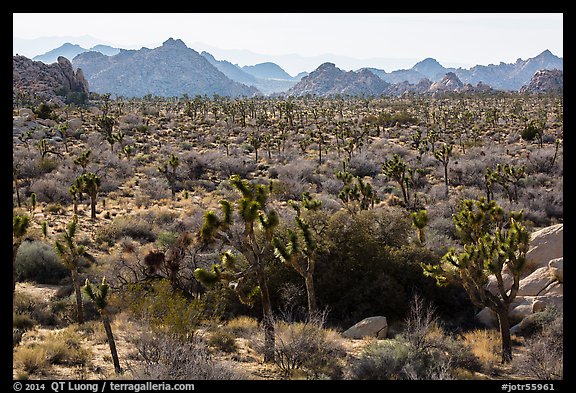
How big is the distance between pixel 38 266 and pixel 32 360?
8.66 metres

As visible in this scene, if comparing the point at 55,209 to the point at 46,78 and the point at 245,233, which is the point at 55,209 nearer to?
the point at 245,233

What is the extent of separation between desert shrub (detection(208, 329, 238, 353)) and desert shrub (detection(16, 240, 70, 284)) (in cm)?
898

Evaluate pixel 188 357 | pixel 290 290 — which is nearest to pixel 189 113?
pixel 290 290

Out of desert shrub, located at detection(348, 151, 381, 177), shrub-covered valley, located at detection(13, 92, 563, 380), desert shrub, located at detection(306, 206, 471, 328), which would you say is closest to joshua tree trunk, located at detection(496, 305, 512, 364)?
shrub-covered valley, located at detection(13, 92, 563, 380)

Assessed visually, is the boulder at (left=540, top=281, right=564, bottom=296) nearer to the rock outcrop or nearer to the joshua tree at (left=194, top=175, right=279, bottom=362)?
the rock outcrop

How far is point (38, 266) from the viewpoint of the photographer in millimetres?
16984

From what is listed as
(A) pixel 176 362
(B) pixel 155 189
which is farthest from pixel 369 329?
(B) pixel 155 189

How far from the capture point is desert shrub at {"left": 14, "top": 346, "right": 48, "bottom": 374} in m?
9.27

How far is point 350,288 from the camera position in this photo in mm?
14195

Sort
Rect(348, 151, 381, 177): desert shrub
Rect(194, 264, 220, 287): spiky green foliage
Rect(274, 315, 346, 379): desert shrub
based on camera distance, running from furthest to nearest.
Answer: Rect(348, 151, 381, 177): desert shrub
Rect(194, 264, 220, 287): spiky green foliage
Rect(274, 315, 346, 379): desert shrub

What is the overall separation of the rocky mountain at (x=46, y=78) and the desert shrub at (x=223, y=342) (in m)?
90.8
